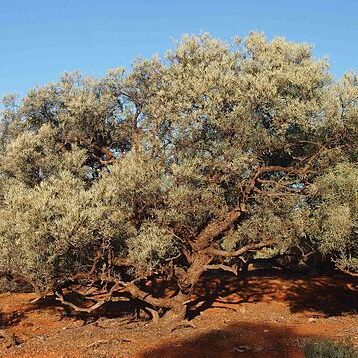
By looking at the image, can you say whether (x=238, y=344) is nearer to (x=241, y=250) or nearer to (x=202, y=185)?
(x=241, y=250)

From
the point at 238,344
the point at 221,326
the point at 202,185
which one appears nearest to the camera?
the point at 238,344

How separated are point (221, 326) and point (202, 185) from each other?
7.04 m

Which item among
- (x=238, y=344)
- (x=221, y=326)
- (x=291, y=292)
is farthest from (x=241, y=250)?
(x=291, y=292)

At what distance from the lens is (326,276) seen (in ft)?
118

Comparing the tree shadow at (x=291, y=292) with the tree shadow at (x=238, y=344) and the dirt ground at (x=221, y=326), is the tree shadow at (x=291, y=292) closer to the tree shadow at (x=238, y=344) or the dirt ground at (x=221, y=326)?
the dirt ground at (x=221, y=326)

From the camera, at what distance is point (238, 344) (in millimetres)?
18953

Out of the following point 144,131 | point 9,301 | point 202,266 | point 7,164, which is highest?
point 144,131

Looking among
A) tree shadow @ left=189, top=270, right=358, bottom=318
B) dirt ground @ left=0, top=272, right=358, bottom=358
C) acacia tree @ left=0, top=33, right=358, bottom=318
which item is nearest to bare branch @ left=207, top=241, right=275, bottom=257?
acacia tree @ left=0, top=33, right=358, bottom=318

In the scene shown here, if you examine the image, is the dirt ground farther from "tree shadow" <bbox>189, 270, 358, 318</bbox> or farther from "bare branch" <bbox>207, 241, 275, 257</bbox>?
"bare branch" <bbox>207, 241, 275, 257</bbox>

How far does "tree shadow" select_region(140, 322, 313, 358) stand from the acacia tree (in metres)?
3.15

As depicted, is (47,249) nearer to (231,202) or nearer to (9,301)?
(231,202)

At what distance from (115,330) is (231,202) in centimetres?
858

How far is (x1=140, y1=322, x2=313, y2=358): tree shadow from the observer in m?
17.4

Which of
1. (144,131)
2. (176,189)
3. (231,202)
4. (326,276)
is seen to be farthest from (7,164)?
(326,276)
